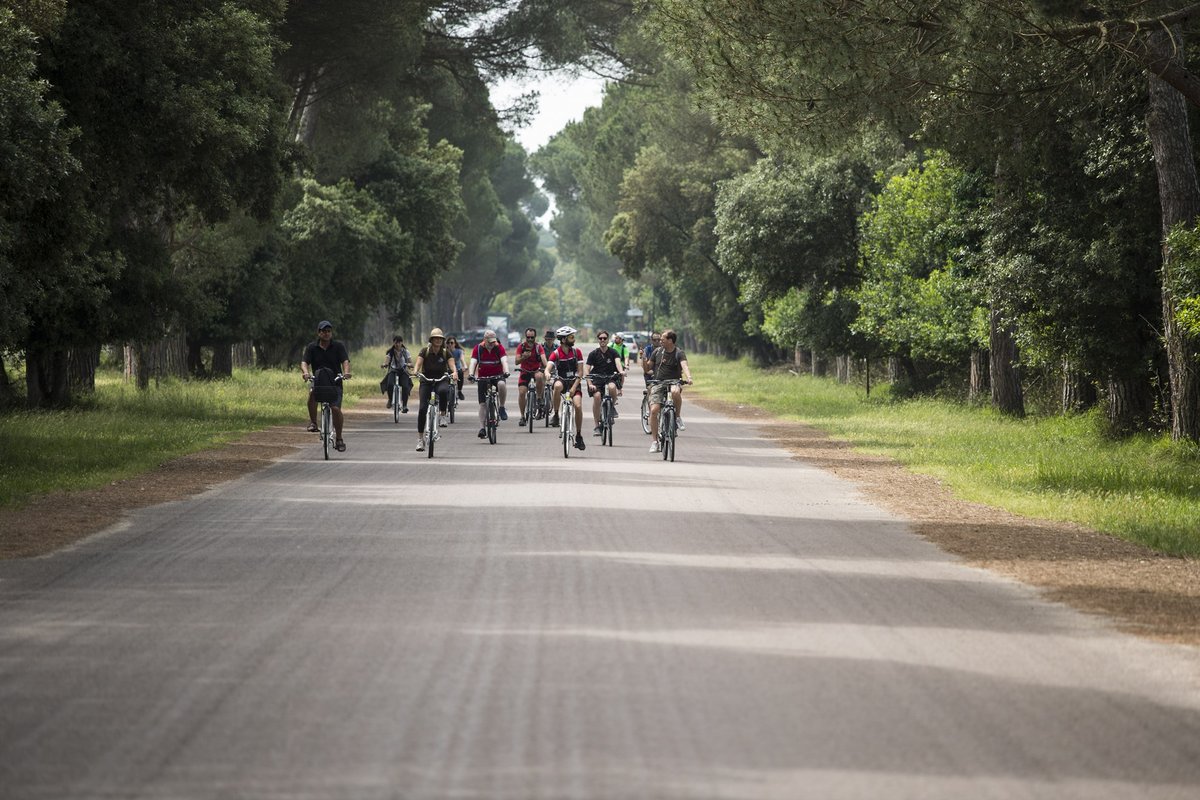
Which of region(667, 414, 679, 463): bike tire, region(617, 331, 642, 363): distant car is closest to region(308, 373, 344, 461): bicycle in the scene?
region(667, 414, 679, 463): bike tire

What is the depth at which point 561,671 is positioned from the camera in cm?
821

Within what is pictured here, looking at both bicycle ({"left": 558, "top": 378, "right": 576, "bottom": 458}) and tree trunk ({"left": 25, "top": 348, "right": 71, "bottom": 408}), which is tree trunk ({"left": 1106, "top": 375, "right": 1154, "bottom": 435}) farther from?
tree trunk ({"left": 25, "top": 348, "right": 71, "bottom": 408})

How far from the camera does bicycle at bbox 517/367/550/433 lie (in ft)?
102

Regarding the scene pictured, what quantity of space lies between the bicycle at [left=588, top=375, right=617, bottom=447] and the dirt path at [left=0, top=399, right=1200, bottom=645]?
4372 millimetres

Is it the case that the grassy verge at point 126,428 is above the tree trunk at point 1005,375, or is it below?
below

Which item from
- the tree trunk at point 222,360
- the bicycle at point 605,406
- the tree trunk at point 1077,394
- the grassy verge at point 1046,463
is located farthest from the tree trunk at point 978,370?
the tree trunk at point 222,360

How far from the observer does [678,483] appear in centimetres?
2009

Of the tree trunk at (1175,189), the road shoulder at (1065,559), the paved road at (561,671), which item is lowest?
the road shoulder at (1065,559)

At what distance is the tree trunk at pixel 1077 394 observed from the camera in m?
31.4

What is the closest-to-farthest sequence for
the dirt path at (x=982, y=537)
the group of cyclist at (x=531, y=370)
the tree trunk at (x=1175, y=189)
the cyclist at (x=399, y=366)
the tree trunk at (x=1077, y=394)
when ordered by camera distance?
Answer: the dirt path at (x=982, y=537) → the tree trunk at (x=1175, y=189) → the group of cyclist at (x=531, y=370) → the tree trunk at (x=1077, y=394) → the cyclist at (x=399, y=366)

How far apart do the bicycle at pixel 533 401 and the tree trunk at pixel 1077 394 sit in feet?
31.1

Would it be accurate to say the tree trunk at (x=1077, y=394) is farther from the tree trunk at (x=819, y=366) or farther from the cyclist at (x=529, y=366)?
the tree trunk at (x=819, y=366)

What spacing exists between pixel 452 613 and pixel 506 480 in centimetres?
1003

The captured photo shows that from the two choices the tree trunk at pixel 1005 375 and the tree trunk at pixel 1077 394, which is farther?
the tree trunk at pixel 1005 375
